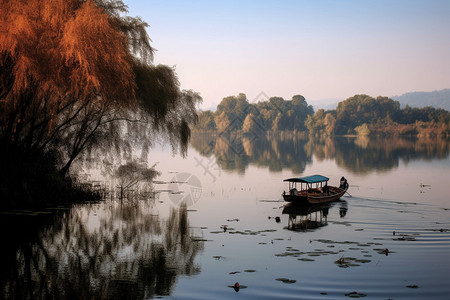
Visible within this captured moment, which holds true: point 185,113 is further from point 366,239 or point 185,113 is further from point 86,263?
point 86,263

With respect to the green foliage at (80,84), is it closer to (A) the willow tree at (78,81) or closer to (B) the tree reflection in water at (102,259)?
(A) the willow tree at (78,81)

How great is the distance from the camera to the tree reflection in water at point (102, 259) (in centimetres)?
1266

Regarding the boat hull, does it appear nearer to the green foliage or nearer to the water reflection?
the green foliage

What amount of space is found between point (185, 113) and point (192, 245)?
15104 mm

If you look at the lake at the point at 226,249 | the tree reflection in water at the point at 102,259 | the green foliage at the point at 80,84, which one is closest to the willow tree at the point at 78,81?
the green foliage at the point at 80,84

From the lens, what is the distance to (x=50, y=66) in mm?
21781

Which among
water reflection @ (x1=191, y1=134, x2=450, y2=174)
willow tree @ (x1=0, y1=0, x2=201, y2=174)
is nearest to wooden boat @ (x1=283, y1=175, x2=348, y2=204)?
willow tree @ (x1=0, y1=0, x2=201, y2=174)

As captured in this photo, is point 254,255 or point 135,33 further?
point 135,33

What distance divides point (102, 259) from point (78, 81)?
385 inches

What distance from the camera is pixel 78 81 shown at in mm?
22594

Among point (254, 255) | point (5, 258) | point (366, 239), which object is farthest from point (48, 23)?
point (366, 239)

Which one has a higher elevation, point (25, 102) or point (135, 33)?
point (135, 33)

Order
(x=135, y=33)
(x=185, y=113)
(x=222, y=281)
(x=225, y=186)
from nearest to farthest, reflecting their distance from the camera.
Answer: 1. (x=222, y=281)
2. (x=135, y=33)
3. (x=185, y=113)
4. (x=225, y=186)

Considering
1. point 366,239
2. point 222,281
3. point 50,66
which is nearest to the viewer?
point 222,281
